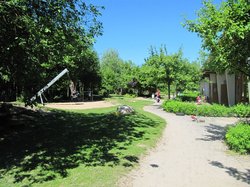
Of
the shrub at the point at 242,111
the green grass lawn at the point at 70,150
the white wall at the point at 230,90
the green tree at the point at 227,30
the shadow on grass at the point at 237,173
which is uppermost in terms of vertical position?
the green tree at the point at 227,30

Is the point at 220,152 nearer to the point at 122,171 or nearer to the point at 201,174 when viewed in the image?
the point at 201,174

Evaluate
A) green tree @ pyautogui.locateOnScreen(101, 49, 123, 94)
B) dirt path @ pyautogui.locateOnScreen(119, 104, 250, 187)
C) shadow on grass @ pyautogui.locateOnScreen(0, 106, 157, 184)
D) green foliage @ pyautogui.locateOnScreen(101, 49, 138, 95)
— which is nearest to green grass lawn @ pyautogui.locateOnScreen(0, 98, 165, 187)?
shadow on grass @ pyautogui.locateOnScreen(0, 106, 157, 184)

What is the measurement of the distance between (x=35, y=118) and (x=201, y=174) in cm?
1096

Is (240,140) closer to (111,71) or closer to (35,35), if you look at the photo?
(35,35)

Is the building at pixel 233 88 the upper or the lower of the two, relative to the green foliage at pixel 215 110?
upper

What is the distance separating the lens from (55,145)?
31.1 feet

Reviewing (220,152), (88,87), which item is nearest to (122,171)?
(220,152)

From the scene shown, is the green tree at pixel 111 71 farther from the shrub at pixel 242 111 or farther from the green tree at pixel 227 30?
the green tree at pixel 227 30

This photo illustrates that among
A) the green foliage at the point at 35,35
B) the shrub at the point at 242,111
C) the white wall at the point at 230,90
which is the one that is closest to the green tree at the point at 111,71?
the white wall at the point at 230,90

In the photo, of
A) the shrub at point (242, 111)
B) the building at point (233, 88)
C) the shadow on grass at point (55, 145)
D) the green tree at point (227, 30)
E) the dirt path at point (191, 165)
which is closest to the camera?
the dirt path at point (191, 165)

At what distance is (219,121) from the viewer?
49.8ft

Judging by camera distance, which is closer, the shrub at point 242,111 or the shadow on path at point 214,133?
the shadow on path at point 214,133

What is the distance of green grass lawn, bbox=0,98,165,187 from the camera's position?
6268 millimetres

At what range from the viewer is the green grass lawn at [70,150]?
20.6ft
